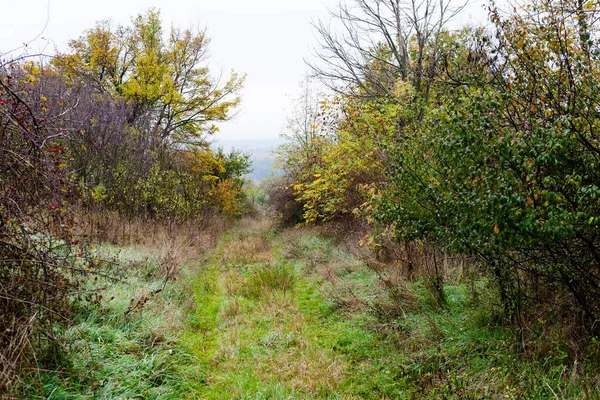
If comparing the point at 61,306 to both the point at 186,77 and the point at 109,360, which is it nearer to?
the point at 109,360

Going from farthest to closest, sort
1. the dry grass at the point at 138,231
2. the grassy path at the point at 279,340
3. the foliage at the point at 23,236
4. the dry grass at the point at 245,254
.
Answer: the dry grass at the point at 245,254, the dry grass at the point at 138,231, the grassy path at the point at 279,340, the foliage at the point at 23,236

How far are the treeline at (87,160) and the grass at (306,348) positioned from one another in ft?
1.79

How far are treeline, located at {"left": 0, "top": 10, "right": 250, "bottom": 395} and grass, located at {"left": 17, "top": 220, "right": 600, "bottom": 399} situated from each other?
545 millimetres

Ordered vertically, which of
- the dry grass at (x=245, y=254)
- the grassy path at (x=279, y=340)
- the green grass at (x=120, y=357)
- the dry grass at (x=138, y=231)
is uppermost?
the dry grass at (x=138, y=231)

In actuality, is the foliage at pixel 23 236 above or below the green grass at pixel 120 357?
above

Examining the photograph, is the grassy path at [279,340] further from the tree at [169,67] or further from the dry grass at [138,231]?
the tree at [169,67]

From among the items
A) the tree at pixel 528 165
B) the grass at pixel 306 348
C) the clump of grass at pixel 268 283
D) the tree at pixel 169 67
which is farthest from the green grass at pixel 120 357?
the tree at pixel 169 67

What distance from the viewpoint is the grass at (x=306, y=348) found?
3.45 m

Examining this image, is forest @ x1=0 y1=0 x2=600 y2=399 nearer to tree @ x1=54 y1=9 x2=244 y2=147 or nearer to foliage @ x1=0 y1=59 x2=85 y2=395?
foliage @ x1=0 y1=59 x2=85 y2=395

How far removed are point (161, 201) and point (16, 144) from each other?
845cm

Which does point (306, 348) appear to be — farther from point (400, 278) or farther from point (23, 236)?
point (23, 236)

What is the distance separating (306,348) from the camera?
493 centimetres

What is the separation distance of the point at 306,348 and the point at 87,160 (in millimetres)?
9153

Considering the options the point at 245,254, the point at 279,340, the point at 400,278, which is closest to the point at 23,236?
the point at 279,340
